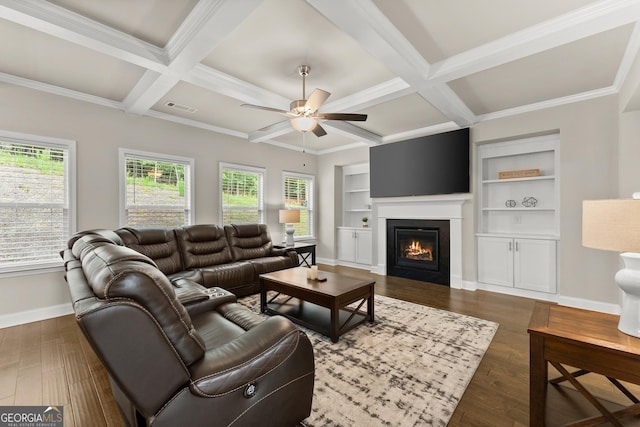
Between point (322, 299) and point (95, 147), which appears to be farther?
point (95, 147)

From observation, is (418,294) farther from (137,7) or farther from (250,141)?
(137,7)

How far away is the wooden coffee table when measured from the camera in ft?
9.03

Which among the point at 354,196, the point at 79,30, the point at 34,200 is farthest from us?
the point at 354,196

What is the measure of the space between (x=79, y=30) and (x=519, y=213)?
19.4 ft

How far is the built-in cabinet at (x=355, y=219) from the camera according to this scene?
6.35 meters

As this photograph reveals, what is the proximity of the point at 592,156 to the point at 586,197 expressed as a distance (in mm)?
531

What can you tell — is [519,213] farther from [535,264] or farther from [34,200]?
[34,200]

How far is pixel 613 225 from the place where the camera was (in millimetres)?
1331

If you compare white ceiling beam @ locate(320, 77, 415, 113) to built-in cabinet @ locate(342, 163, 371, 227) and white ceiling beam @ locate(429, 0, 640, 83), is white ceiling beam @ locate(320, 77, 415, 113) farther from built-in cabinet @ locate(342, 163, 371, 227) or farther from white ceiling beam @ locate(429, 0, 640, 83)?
built-in cabinet @ locate(342, 163, 371, 227)

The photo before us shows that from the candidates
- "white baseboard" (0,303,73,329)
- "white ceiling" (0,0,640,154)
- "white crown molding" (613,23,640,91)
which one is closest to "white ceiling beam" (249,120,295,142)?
"white ceiling" (0,0,640,154)

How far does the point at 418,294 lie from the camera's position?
14.2 ft

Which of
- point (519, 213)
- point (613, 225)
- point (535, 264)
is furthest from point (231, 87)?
point (535, 264)

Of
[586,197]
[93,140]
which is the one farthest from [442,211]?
[93,140]

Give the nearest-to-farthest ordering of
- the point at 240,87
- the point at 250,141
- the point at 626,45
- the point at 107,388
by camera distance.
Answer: the point at 107,388, the point at 626,45, the point at 240,87, the point at 250,141
